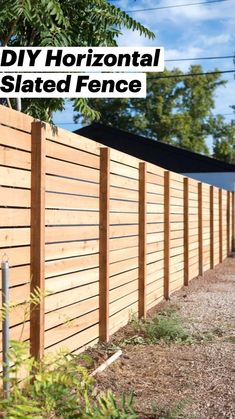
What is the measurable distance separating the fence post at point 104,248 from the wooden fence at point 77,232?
1cm

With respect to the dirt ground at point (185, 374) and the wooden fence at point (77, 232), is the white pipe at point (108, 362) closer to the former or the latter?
the dirt ground at point (185, 374)

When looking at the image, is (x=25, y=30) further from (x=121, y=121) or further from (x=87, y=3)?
(x=121, y=121)

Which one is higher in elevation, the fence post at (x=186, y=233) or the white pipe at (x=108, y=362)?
the fence post at (x=186, y=233)

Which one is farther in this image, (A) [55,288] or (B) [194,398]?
(A) [55,288]

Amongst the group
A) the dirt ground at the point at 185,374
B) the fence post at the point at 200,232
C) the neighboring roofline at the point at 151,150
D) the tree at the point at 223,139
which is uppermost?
the tree at the point at 223,139

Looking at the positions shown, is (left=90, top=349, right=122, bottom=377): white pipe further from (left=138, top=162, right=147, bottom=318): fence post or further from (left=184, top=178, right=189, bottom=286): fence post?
(left=184, top=178, right=189, bottom=286): fence post

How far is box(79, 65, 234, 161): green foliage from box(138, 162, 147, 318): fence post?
3935 centimetres

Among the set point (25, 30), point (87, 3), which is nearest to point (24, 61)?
point (25, 30)

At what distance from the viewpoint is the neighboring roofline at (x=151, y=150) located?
81.7 feet

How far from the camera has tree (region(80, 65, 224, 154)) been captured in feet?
159

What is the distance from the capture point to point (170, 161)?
25672mm

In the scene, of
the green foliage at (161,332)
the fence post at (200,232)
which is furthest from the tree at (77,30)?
the fence post at (200,232)

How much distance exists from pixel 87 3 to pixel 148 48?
196 cm

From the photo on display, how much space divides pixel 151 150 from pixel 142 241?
60.9ft
